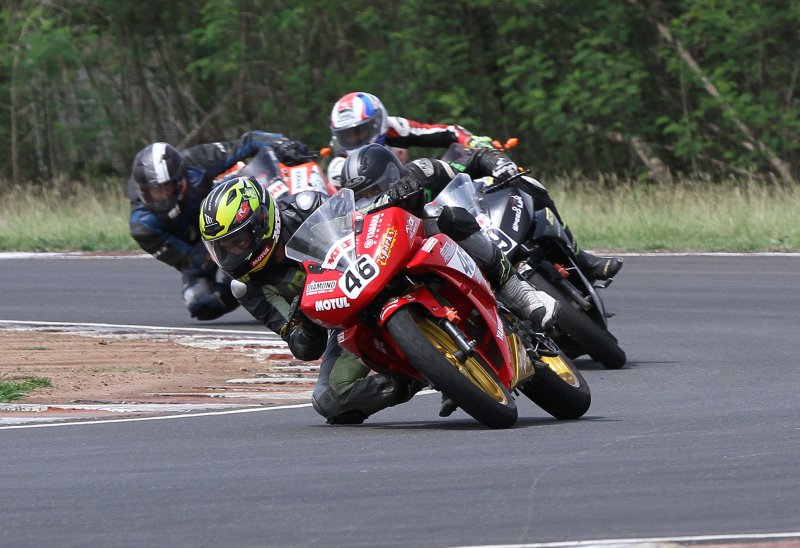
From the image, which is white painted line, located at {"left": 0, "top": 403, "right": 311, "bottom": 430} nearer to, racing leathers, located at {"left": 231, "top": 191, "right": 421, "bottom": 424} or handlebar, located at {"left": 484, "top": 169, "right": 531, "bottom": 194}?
racing leathers, located at {"left": 231, "top": 191, "right": 421, "bottom": 424}

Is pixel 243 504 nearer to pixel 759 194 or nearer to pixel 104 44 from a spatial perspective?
pixel 759 194

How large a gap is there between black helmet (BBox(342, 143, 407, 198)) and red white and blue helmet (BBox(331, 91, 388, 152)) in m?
4.19

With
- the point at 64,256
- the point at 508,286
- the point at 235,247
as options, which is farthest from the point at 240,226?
the point at 64,256

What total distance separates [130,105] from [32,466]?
2764 cm

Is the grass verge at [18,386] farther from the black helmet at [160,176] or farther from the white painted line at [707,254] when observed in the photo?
the white painted line at [707,254]

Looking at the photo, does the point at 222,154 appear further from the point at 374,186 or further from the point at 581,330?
the point at 374,186

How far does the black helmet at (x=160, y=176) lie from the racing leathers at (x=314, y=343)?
446cm

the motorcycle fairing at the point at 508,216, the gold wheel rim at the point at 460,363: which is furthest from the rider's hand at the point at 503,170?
the gold wheel rim at the point at 460,363

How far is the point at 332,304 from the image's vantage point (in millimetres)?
7043

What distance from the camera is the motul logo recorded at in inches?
275

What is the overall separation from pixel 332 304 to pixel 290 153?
6.08 m

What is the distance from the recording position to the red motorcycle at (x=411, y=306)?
22.5ft

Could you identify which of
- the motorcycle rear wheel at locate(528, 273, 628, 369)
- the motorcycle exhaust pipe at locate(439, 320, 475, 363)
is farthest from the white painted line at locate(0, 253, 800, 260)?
the motorcycle exhaust pipe at locate(439, 320, 475, 363)

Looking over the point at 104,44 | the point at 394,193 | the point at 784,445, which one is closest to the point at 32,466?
the point at 394,193
